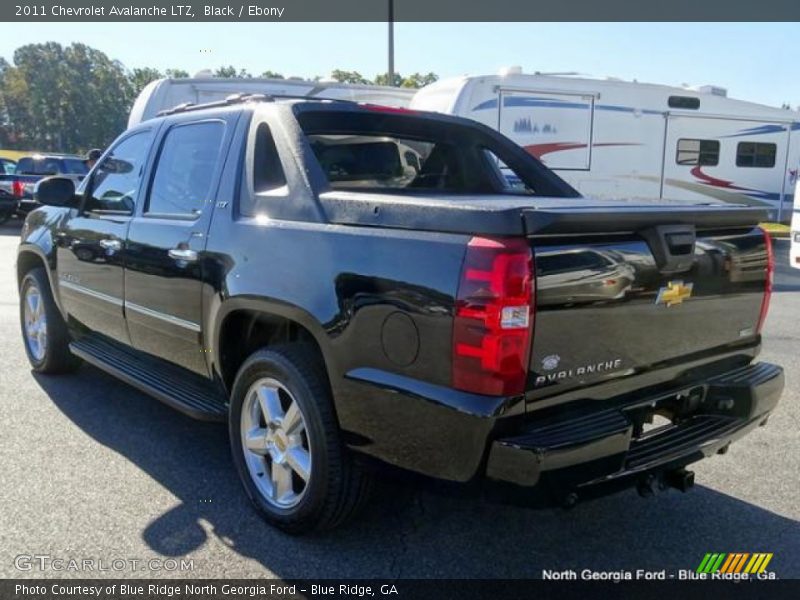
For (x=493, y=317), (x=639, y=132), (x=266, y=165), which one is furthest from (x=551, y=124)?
(x=493, y=317)

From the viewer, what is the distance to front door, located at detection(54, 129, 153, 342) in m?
4.15

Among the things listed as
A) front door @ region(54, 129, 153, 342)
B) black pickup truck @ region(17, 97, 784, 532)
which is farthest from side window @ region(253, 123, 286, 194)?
front door @ region(54, 129, 153, 342)

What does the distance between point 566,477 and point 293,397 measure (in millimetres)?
1165

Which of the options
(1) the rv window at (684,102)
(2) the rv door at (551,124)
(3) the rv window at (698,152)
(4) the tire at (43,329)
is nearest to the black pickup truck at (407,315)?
(4) the tire at (43,329)

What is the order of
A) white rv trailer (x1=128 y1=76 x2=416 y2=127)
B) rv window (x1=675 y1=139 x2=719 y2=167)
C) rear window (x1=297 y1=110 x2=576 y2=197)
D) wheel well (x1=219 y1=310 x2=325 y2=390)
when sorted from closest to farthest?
wheel well (x1=219 y1=310 x2=325 y2=390) → rear window (x1=297 y1=110 x2=576 y2=197) → white rv trailer (x1=128 y1=76 x2=416 y2=127) → rv window (x1=675 y1=139 x2=719 y2=167)

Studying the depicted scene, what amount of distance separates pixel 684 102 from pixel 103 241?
1258cm

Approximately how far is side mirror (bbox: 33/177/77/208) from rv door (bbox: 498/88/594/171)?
339 inches

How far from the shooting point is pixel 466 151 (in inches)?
171

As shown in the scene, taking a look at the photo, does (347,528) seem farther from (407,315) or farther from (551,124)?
(551,124)

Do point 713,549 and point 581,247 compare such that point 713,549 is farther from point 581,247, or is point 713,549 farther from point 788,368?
point 788,368

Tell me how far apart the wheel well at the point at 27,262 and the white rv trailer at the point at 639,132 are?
7.64 m

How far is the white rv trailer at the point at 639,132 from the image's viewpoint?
12000mm

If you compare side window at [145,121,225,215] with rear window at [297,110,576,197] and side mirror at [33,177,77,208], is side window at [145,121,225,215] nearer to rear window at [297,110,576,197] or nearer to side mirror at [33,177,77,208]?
rear window at [297,110,576,197]

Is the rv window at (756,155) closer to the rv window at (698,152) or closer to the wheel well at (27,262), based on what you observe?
the rv window at (698,152)
